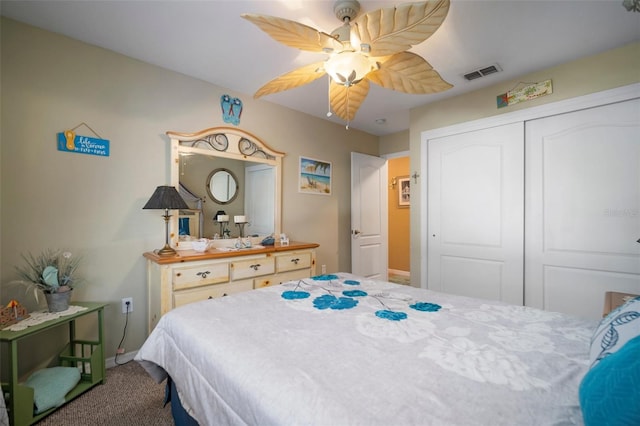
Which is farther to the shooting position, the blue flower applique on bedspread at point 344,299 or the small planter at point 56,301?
the small planter at point 56,301

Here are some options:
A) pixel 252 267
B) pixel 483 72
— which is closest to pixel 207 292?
pixel 252 267

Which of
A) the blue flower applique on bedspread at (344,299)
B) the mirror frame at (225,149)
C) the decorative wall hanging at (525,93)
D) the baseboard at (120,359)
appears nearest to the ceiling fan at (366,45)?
the mirror frame at (225,149)

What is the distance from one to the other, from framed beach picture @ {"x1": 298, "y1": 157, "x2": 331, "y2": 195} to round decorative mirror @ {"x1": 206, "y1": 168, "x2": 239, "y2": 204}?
884mm

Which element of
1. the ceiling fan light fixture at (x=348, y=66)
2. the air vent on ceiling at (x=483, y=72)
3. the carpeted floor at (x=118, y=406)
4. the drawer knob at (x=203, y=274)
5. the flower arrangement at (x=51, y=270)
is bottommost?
the carpeted floor at (x=118, y=406)

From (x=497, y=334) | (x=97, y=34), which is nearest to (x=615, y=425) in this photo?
(x=497, y=334)

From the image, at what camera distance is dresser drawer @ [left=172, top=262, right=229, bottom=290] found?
212 centimetres

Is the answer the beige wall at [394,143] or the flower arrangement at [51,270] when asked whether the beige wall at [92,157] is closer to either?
the flower arrangement at [51,270]

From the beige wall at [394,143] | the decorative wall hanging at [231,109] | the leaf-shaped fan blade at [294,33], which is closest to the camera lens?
the leaf-shaped fan blade at [294,33]

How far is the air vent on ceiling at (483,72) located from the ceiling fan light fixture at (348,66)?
4.91ft

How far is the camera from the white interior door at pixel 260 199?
9.98 feet

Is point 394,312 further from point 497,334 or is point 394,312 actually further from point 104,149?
point 104,149

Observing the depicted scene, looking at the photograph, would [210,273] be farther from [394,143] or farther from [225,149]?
[394,143]

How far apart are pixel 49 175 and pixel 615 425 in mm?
2914

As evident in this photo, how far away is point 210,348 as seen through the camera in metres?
1.02
